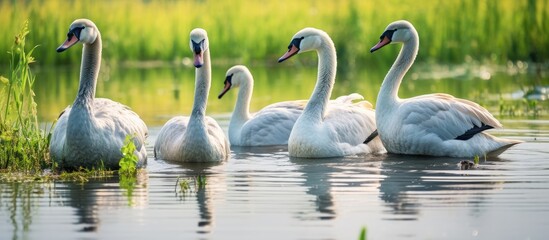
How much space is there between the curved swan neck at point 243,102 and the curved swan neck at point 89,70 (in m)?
3.76

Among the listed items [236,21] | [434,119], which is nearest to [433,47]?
[236,21]

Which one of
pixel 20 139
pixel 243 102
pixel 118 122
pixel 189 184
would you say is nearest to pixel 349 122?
pixel 243 102

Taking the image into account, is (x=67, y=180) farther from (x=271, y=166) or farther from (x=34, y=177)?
(x=271, y=166)

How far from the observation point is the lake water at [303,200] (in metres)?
→ 7.95

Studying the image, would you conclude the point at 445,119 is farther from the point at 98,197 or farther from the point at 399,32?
the point at 98,197

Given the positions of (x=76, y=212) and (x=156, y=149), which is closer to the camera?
(x=76, y=212)

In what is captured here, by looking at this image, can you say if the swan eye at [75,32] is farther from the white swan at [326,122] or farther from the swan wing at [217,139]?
the white swan at [326,122]

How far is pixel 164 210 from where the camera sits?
348 inches

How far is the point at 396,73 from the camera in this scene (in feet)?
43.0

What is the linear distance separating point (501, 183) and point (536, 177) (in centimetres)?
51

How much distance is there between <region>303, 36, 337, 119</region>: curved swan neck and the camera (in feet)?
42.9

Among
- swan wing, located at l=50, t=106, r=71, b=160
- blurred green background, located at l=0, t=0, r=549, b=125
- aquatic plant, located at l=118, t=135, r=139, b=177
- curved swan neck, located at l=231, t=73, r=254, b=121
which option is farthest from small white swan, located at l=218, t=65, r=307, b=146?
blurred green background, located at l=0, t=0, r=549, b=125

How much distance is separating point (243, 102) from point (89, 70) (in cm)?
403

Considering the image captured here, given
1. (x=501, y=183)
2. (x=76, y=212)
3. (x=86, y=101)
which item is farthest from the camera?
(x=86, y=101)
